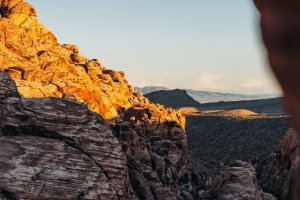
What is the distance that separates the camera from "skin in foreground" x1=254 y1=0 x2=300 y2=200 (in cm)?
245

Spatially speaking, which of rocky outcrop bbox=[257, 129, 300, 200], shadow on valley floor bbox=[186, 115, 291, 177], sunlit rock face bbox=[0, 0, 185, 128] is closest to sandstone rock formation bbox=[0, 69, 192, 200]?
sunlit rock face bbox=[0, 0, 185, 128]

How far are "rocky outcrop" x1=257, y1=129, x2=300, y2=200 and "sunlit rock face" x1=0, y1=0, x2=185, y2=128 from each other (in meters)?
23.0

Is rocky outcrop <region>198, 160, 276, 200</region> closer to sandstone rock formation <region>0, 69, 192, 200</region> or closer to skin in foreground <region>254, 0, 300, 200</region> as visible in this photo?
sandstone rock formation <region>0, 69, 192, 200</region>

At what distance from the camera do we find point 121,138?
38.4 metres

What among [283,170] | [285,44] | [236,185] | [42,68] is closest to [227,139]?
[283,170]

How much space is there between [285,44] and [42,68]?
49.7 m

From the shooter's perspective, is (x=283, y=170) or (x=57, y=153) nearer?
(x=57, y=153)

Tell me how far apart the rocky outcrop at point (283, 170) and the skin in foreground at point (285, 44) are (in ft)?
120

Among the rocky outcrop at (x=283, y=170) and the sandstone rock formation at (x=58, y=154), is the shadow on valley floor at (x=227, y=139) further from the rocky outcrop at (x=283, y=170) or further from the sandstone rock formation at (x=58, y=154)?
the sandstone rock formation at (x=58, y=154)

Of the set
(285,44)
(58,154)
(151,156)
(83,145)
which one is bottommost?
(151,156)

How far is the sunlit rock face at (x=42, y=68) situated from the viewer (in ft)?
134

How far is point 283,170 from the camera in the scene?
43.5 metres

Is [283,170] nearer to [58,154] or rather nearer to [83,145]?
[83,145]

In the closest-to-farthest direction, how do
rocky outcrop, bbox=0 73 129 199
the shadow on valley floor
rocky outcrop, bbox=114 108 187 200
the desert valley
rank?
rocky outcrop, bbox=0 73 129 199 → the desert valley → rocky outcrop, bbox=114 108 187 200 → the shadow on valley floor
